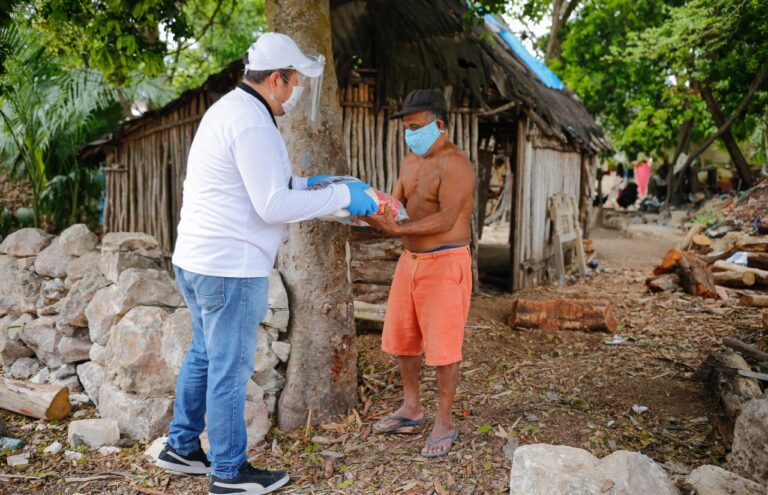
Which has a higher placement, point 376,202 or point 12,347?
point 376,202

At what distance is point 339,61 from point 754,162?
70.9 feet

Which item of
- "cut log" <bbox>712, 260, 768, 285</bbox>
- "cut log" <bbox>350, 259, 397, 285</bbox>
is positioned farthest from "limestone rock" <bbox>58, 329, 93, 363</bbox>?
"cut log" <bbox>712, 260, 768, 285</bbox>

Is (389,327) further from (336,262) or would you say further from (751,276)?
(751,276)

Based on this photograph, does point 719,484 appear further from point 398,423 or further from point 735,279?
point 735,279

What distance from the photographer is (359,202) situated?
10.2 feet

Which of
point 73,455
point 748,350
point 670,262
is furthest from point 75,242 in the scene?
point 670,262

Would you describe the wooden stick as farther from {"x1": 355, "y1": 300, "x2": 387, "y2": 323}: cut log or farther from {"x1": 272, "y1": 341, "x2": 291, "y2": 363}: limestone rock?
{"x1": 272, "y1": 341, "x2": 291, "y2": 363}: limestone rock

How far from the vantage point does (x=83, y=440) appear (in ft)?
13.3

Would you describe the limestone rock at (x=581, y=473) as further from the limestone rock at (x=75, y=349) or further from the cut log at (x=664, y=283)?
the cut log at (x=664, y=283)

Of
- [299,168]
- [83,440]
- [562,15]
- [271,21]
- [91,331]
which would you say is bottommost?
[83,440]

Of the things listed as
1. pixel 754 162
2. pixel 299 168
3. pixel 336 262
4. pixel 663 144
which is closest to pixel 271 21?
pixel 299 168

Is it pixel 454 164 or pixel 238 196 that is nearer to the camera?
pixel 238 196

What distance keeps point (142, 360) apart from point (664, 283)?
23.4ft

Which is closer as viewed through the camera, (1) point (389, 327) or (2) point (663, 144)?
(1) point (389, 327)
